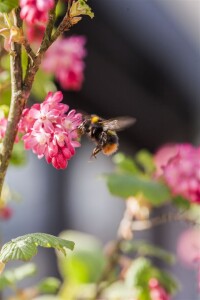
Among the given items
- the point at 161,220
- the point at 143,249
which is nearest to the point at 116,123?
the point at 161,220

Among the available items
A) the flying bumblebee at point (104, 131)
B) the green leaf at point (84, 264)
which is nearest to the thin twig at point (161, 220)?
the green leaf at point (84, 264)

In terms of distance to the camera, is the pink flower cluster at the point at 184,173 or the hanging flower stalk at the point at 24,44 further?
the pink flower cluster at the point at 184,173

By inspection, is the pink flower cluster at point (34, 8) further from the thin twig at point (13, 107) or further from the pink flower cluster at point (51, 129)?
the pink flower cluster at point (51, 129)

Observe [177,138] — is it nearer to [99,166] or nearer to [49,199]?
[99,166]

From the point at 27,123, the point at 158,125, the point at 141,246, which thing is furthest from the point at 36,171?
the point at 27,123

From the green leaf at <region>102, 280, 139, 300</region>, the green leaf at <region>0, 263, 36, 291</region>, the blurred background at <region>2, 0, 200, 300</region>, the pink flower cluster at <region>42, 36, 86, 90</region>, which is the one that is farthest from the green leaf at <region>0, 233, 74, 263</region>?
the blurred background at <region>2, 0, 200, 300</region>

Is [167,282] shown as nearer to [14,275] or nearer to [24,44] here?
[14,275]

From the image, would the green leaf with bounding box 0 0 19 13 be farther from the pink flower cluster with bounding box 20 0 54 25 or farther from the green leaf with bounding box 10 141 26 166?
the green leaf with bounding box 10 141 26 166
